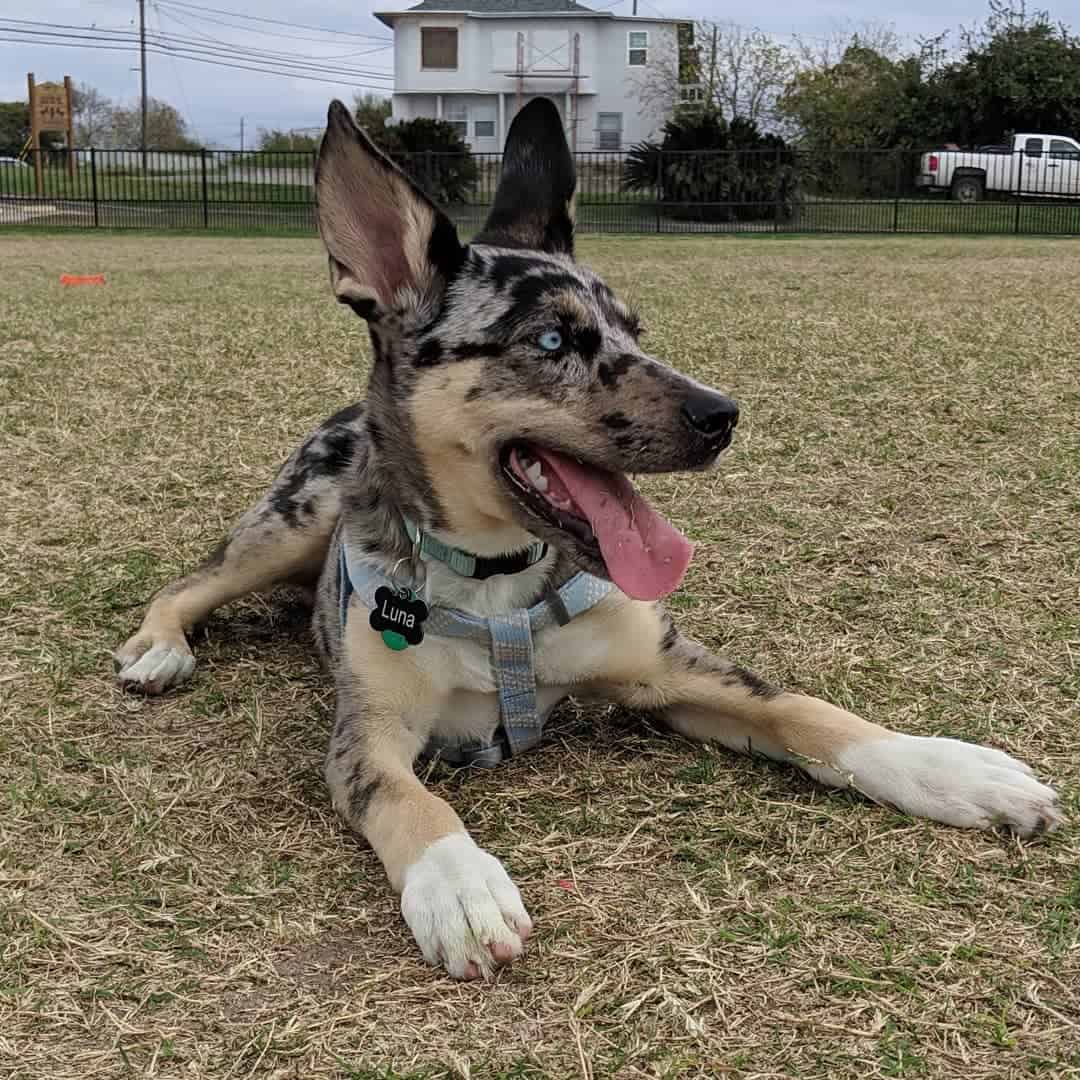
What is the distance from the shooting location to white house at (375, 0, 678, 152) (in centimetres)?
5803

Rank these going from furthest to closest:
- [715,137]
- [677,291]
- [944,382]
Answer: [715,137], [677,291], [944,382]

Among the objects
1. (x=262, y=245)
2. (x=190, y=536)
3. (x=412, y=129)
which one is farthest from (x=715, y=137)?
(x=190, y=536)

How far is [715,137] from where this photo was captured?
28.7 meters

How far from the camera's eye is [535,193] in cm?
390

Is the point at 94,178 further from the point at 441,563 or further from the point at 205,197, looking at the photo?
the point at 441,563

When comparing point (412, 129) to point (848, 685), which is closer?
point (848, 685)

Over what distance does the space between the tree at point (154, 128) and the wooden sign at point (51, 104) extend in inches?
1317

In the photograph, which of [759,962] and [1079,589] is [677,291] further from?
[759,962]

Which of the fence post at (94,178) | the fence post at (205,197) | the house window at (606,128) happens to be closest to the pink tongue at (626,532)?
the fence post at (205,197)

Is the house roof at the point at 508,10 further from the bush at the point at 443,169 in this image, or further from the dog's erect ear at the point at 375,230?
the dog's erect ear at the point at 375,230

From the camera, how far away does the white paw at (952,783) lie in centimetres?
292

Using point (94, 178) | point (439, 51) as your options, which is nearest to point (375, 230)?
point (94, 178)

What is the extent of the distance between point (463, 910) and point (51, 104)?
34.9m

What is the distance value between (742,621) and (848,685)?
0.64 m
